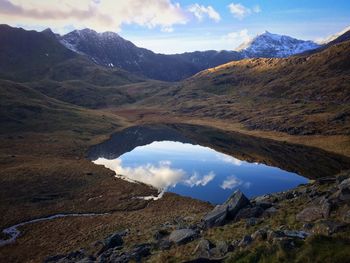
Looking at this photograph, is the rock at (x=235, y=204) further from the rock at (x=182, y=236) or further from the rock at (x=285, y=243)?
the rock at (x=285, y=243)

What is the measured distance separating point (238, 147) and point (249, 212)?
2945 inches

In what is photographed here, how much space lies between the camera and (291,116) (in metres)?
136

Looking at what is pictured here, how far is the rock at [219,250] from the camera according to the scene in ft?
73.1

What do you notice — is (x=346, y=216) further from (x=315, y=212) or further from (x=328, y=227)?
(x=315, y=212)

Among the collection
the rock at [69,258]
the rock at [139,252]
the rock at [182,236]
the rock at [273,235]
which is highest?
the rock at [273,235]

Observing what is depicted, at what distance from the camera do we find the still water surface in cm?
6494

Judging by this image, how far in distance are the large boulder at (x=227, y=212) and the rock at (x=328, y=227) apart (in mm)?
11446

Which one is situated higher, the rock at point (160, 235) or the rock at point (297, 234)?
the rock at point (297, 234)

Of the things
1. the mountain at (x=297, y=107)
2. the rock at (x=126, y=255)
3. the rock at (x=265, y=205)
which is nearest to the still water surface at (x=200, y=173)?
the rock at (x=265, y=205)

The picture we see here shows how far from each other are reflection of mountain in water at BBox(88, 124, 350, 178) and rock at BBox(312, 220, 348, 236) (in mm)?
51601

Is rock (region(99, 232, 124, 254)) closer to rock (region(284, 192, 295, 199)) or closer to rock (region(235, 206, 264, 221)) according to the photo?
rock (region(235, 206, 264, 221))

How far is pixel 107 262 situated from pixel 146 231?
10440 millimetres

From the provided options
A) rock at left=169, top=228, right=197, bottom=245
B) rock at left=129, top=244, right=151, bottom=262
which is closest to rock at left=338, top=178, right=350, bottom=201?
rock at left=169, top=228, right=197, bottom=245

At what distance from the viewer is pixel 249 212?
107 ft
